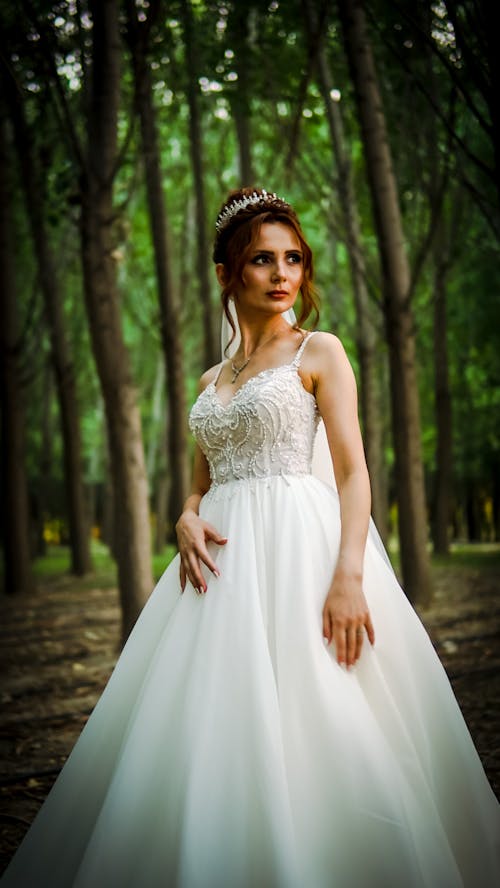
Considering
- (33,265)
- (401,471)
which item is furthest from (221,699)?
(33,265)

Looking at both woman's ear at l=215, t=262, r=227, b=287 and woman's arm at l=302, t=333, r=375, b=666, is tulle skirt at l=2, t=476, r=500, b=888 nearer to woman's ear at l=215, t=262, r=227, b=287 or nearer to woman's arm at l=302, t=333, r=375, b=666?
woman's arm at l=302, t=333, r=375, b=666

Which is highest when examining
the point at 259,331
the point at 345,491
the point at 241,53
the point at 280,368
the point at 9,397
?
the point at 241,53

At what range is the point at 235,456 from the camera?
2.82 metres

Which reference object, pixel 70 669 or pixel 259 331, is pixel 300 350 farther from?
pixel 70 669

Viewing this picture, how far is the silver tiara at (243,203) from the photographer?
2831mm

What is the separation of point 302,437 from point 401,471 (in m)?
5.86

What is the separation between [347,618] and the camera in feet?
7.86

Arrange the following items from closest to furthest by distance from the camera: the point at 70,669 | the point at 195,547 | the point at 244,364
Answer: the point at 195,547
the point at 244,364
the point at 70,669

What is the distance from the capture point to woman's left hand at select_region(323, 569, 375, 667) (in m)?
2.40

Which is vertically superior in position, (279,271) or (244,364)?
(279,271)

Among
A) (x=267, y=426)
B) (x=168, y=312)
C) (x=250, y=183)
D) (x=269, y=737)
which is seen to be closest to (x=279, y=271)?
(x=267, y=426)

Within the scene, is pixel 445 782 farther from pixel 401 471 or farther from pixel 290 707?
pixel 401 471

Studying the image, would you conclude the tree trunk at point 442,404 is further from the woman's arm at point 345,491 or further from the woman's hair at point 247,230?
the woman's arm at point 345,491

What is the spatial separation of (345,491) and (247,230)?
994 mm
